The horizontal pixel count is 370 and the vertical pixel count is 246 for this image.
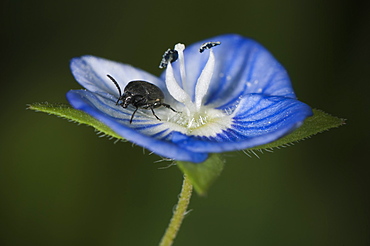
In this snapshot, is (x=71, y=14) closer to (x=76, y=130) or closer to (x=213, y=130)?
(x=76, y=130)

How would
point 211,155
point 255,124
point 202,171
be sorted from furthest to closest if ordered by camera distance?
1. point 255,124
2. point 211,155
3. point 202,171

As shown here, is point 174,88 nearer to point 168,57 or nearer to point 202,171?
point 168,57

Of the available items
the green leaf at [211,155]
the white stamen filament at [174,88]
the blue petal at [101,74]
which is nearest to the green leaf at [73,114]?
the green leaf at [211,155]

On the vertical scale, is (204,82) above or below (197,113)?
above

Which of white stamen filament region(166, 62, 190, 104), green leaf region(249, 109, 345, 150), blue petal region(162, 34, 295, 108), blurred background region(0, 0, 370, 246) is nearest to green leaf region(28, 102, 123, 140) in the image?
white stamen filament region(166, 62, 190, 104)

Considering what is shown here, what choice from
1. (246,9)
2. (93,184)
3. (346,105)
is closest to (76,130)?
(93,184)

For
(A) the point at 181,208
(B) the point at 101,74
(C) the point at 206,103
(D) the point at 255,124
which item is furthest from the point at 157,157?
(A) the point at 181,208

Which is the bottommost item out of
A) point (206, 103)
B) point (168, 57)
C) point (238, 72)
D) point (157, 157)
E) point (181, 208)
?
point (157, 157)
